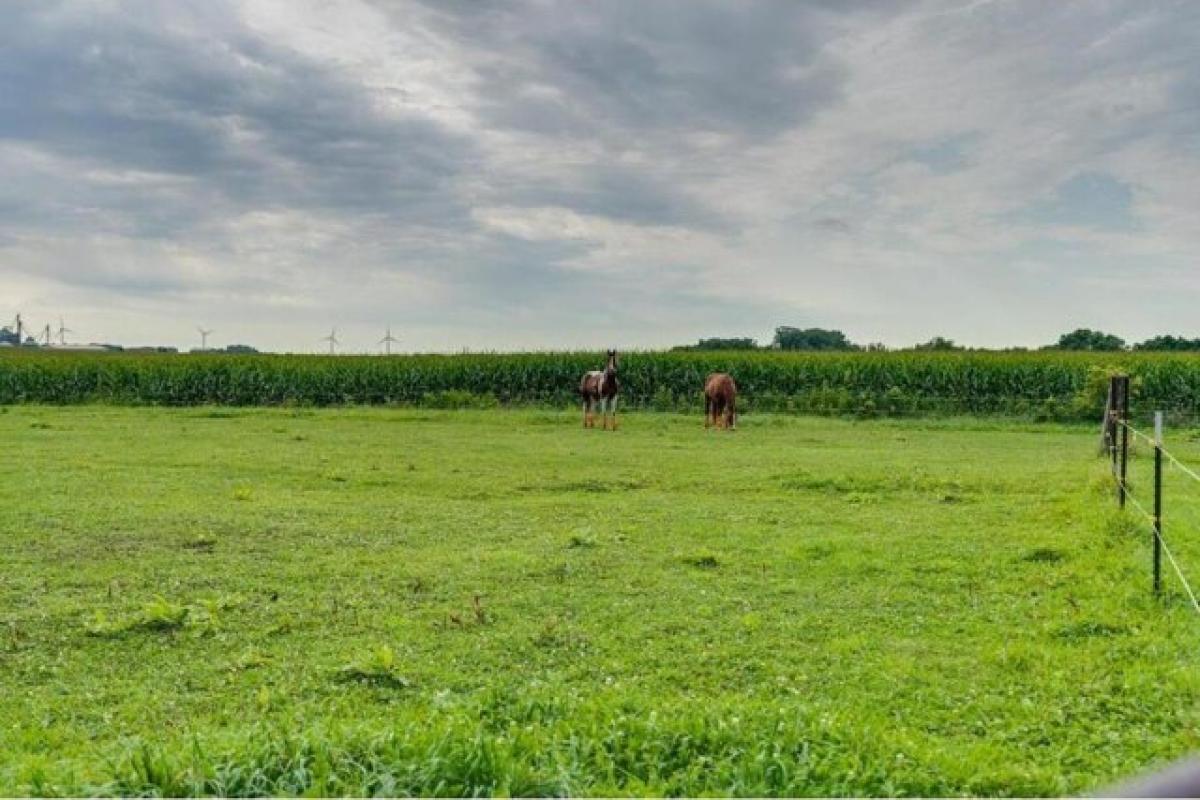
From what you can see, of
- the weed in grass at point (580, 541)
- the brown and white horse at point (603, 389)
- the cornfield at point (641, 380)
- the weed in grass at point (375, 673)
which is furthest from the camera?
the cornfield at point (641, 380)

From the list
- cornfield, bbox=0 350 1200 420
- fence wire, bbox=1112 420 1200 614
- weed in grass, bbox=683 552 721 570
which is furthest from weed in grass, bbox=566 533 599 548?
cornfield, bbox=0 350 1200 420

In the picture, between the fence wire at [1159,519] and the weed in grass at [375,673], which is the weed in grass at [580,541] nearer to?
the weed in grass at [375,673]

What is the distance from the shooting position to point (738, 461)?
1731 centimetres

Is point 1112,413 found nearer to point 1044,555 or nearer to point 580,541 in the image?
point 1044,555

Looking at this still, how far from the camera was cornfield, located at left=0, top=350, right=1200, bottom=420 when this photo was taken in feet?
97.1

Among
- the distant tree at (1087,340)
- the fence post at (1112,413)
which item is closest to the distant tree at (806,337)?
the distant tree at (1087,340)

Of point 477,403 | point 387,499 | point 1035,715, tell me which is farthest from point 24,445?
point 1035,715

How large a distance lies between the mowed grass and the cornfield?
17.2 metres

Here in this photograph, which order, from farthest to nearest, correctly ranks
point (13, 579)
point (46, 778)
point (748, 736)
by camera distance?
point (13, 579) < point (748, 736) < point (46, 778)

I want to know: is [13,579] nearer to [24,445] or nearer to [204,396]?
[24,445]

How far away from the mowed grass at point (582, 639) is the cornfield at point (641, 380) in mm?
17178

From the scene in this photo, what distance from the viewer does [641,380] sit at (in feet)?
112

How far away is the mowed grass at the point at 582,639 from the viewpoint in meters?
4.52

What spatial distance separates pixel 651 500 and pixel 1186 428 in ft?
63.1
